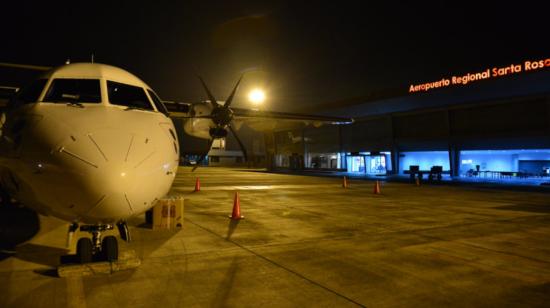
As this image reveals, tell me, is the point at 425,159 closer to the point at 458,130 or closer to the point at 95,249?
the point at 458,130

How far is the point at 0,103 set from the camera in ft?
32.7

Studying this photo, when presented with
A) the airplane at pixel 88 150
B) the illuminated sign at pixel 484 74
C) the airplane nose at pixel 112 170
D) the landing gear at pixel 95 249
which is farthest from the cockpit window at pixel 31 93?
the illuminated sign at pixel 484 74

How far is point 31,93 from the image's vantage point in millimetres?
5164

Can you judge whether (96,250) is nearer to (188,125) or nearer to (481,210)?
(188,125)

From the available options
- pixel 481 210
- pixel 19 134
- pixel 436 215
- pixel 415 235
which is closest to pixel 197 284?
pixel 19 134

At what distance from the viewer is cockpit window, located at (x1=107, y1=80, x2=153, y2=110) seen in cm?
511

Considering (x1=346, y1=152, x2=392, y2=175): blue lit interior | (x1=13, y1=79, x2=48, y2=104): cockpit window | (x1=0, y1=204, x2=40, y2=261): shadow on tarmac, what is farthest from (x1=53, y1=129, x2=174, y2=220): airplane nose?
(x1=346, y1=152, x2=392, y2=175): blue lit interior

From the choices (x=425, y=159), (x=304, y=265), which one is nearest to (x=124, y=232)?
(x=304, y=265)

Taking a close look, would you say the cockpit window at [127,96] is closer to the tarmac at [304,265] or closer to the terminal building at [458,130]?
the tarmac at [304,265]

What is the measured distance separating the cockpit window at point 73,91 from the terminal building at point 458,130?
26.8m

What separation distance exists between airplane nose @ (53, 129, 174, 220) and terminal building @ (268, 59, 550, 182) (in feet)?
88.6

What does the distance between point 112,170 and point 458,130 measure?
33.7m

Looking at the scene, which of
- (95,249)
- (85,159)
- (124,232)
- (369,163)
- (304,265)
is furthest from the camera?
(369,163)

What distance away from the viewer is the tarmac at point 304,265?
437cm
